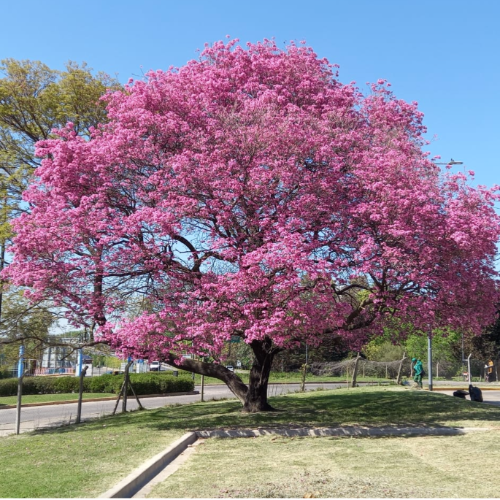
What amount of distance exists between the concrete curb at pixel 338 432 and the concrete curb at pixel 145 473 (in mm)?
1401

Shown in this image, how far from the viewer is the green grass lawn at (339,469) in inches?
309

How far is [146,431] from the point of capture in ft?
47.5

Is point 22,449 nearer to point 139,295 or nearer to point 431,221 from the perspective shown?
point 139,295

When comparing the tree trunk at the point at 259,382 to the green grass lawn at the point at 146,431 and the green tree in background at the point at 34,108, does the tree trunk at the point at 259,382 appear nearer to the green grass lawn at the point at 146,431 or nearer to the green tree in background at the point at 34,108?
the green grass lawn at the point at 146,431

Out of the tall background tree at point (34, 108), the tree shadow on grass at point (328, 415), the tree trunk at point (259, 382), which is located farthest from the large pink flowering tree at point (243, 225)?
the tall background tree at point (34, 108)

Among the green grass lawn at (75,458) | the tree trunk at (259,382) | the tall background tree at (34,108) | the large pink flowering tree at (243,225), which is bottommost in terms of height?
the green grass lawn at (75,458)

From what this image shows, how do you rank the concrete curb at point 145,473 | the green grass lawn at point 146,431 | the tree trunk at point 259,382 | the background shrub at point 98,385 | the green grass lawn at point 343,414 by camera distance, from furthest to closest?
1. the background shrub at point 98,385
2. the tree trunk at point 259,382
3. the green grass lawn at point 343,414
4. the green grass lawn at point 146,431
5. the concrete curb at point 145,473

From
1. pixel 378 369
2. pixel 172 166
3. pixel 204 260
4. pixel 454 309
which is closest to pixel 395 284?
pixel 454 309

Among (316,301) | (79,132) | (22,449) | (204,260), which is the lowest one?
(22,449)

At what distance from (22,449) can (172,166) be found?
7230 millimetres

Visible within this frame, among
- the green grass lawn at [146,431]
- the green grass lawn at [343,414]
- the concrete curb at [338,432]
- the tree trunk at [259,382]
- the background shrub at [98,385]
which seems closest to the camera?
the green grass lawn at [146,431]

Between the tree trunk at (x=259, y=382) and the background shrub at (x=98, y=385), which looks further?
the background shrub at (x=98, y=385)

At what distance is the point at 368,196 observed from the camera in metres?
15.3

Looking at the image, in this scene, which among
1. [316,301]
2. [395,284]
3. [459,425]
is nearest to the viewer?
[316,301]
